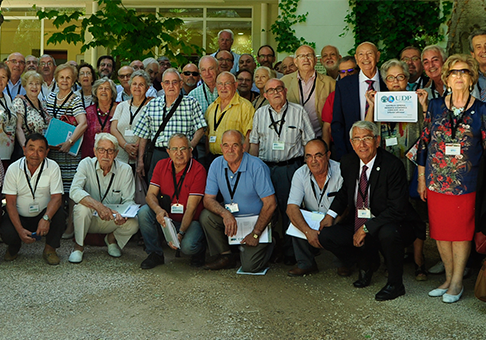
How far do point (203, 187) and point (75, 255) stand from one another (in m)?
1.54

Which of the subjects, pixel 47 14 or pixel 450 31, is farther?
pixel 47 14

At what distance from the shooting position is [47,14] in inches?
381

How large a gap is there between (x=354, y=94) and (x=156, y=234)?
2.51 m

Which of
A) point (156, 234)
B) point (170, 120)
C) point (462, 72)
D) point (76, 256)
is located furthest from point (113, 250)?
point (462, 72)

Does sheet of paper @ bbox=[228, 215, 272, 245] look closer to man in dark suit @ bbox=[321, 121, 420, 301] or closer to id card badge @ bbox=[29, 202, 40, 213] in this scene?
man in dark suit @ bbox=[321, 121, 420, 301]

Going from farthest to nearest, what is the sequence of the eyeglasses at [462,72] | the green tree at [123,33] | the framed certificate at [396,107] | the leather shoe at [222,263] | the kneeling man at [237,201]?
the green tree at [123,33]
the leather shoe at [222,263]
the kneeling man at [237,201]
the framed certificate at [396,107]
the eyeglasses at [462,72]

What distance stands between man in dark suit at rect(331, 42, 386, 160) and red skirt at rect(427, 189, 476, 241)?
1288 mm

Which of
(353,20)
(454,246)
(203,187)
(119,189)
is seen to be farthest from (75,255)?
(353,20)

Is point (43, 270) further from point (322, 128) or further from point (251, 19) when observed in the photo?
point (251, 19)

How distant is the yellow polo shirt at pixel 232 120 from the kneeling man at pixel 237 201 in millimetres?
624

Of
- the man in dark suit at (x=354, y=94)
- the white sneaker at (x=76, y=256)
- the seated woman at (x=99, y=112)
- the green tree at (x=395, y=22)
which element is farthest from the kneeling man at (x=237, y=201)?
the green tree at (x=395, y=22)

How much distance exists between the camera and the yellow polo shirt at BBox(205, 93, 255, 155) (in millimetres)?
6281

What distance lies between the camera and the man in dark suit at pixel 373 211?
4793mm

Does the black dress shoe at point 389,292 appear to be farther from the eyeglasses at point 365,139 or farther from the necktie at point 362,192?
the eyeglasses at point 365,139
